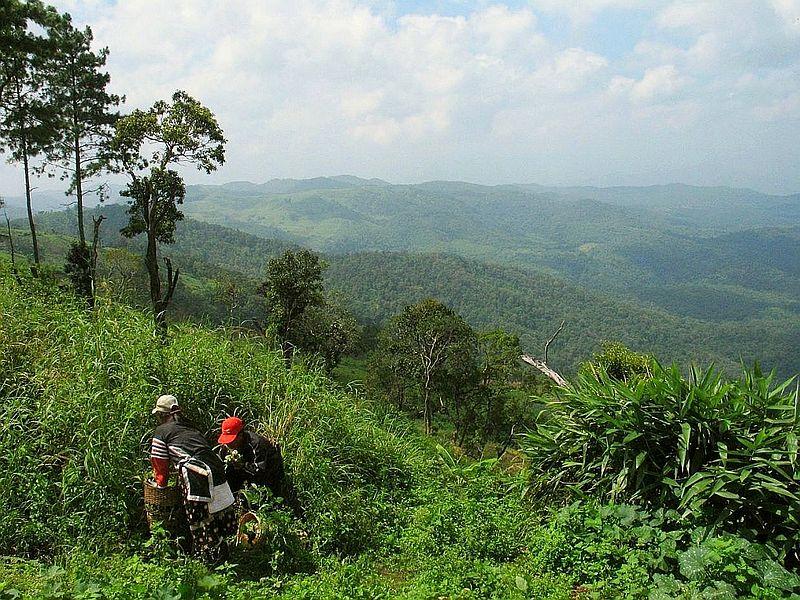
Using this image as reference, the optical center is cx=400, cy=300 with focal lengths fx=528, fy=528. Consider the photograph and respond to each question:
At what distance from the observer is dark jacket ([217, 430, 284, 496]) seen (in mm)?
4555

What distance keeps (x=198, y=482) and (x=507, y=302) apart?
140m

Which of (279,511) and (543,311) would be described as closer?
(279,511)

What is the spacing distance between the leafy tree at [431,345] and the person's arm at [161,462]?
65.8 feet

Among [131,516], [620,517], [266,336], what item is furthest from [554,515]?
[266,336]

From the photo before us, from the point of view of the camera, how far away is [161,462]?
399 cm

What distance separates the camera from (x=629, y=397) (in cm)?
457

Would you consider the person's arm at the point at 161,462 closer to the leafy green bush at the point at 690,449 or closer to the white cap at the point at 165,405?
the white cap at the point at 165,405

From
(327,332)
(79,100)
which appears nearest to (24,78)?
(79,100)

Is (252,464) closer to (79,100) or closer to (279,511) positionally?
(279,511)

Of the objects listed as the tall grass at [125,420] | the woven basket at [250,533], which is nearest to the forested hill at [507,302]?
the tall grass at [125,420]

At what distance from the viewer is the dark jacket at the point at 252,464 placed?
455cm

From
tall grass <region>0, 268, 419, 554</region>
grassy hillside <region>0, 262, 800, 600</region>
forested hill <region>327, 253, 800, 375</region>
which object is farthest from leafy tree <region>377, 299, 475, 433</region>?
forested hill <region>327, 253, 800, 375</region>

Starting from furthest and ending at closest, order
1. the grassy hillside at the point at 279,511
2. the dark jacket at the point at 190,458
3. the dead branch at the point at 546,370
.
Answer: the dead branch at the point at 546,370 < the dark jacket at the point at 190,458 < the grassy hillside at the point at 279,511

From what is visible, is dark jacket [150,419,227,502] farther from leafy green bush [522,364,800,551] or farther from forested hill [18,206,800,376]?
forested hill [18,206,800,376]
